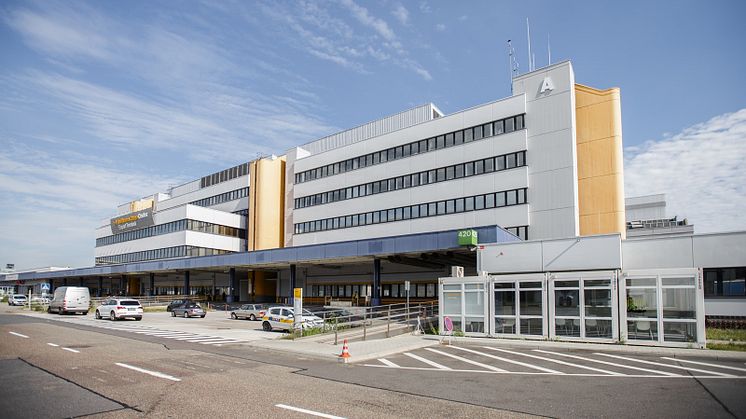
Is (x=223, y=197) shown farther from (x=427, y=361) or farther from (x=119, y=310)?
(x=427, y=361)

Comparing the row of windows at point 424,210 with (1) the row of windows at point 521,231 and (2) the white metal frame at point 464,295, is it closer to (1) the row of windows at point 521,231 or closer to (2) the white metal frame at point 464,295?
(1) the row of windows at point 521,231

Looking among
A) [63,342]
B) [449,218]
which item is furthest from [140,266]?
[63,342]

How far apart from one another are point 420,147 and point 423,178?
9.29 feet

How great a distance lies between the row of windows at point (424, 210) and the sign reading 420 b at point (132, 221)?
25987mm

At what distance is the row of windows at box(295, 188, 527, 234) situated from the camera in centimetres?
3781

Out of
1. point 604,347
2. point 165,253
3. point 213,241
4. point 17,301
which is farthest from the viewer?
point 165,253

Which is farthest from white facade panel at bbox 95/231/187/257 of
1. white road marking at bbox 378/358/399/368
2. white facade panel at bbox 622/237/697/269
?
white road marking at bbox 378/358/399/368

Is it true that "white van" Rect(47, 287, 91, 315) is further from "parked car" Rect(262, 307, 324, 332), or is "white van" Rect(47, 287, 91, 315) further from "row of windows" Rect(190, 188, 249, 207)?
"row of windows" Rect(190, 188, 249, 207)

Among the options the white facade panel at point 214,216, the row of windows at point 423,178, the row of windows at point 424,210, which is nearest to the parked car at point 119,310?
the row of windows at point 424,210

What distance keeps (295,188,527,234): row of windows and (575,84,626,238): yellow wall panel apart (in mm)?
4329

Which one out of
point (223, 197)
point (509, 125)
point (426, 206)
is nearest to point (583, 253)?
point (509, 125)

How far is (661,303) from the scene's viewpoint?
61.4ft

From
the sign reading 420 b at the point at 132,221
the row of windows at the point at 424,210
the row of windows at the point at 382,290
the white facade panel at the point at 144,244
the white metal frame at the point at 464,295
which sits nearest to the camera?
the white metal frame at the point at 464,295

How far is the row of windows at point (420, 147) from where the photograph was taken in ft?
128
